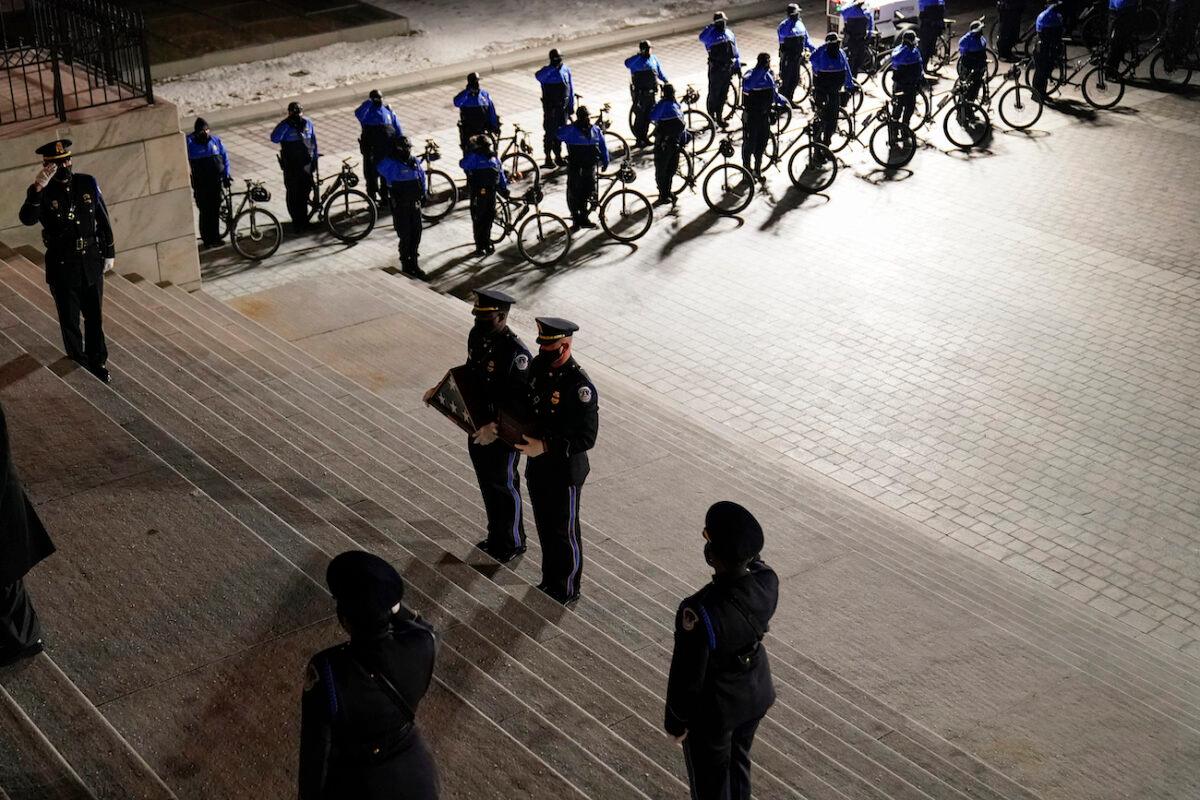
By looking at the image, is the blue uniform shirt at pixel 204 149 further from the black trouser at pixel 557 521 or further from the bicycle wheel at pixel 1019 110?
the bicycle wheel at pixel 1019 110

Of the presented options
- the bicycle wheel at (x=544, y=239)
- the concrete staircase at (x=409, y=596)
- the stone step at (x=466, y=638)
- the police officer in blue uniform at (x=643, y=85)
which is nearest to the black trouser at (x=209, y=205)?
the concrete staircase at (x=409, y=596)

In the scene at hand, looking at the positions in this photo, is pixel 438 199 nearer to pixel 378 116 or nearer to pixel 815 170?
pixel 378 116

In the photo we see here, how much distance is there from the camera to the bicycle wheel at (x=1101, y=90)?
786 inches

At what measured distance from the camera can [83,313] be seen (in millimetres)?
8758

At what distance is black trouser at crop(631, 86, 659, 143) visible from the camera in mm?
17391

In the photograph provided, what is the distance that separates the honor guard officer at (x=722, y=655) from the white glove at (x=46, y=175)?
5.54 m

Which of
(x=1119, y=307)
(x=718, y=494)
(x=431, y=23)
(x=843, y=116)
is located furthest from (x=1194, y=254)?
(x=431, y=23)

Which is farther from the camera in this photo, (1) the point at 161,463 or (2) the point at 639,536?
(2) the point at 639,536

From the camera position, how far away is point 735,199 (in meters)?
15.7

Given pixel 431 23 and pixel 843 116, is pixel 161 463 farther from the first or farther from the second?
pixel 431 23

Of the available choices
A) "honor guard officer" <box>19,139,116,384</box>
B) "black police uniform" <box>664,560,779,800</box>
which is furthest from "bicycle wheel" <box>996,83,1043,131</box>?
"black police uniform" <box>664,560,779,800</box>

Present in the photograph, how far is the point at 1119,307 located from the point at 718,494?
20.4ft

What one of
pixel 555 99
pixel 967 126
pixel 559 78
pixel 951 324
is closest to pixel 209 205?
pixel 555 99

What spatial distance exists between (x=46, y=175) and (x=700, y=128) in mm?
11421
